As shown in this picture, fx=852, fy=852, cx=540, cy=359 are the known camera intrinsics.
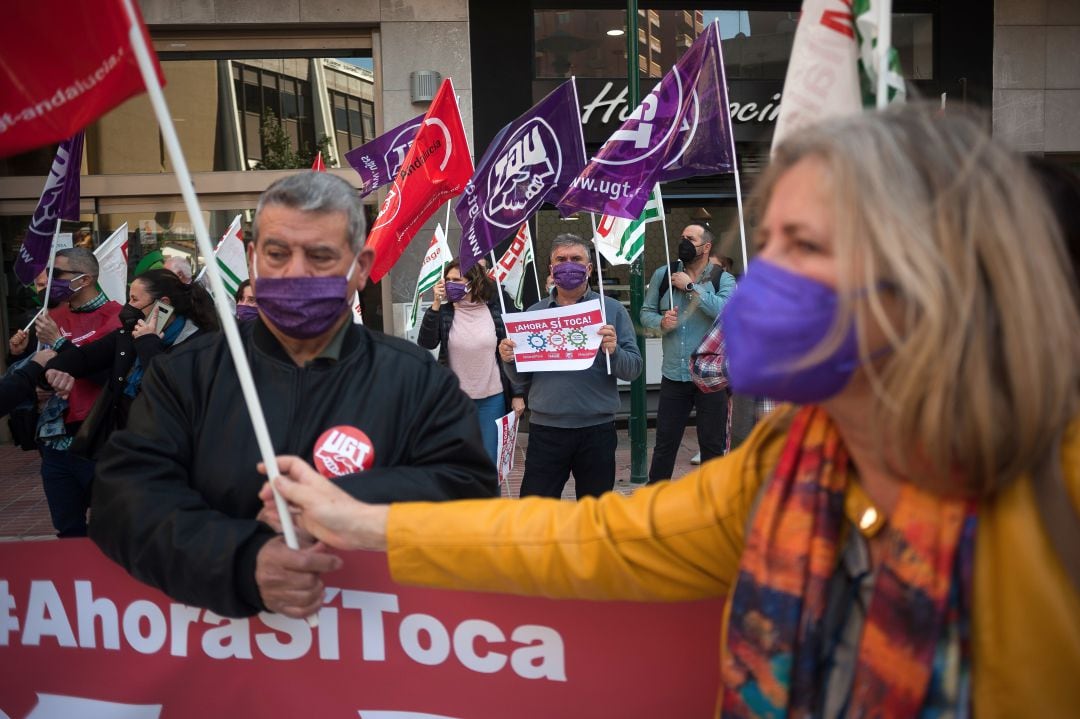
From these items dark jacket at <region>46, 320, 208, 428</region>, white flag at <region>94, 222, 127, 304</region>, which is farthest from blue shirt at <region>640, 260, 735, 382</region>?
Result: white flag at <region>94, 222, 127, 304</region>

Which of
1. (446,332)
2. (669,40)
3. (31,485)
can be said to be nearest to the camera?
(446,332)

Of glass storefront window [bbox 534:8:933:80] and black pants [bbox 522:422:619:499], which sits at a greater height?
glass storefront window [bbox 534:8:933:80]

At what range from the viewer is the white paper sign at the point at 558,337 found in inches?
209

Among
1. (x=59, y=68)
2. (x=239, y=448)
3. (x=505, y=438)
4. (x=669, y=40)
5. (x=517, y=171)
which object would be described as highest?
(x=669, y=40)

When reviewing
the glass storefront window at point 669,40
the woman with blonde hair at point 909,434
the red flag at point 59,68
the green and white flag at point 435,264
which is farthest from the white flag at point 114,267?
the woman with blonde hair at point 909,434

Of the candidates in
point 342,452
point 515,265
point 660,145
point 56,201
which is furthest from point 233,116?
point 342,452

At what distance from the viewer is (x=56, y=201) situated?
5559mm

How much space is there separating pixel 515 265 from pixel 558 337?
295 centimetres

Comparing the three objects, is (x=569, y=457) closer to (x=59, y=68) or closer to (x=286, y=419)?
(x=286, y=419)

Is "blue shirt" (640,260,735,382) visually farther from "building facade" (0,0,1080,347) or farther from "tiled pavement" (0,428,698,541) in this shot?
"building facade" (0,0,1080,347)

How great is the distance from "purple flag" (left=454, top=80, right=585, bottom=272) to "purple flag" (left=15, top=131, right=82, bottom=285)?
2.53 meters

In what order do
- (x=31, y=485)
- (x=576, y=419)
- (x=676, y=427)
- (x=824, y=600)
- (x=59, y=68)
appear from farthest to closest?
1. (x=31, y=485)
2. (x=676, y=427)
3. (x=576, y=419)
4. (x=59, y=68)
5. (x=824, y=600)

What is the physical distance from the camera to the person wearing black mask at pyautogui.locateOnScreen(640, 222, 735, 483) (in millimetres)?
6531

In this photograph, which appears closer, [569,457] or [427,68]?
[569,457]
